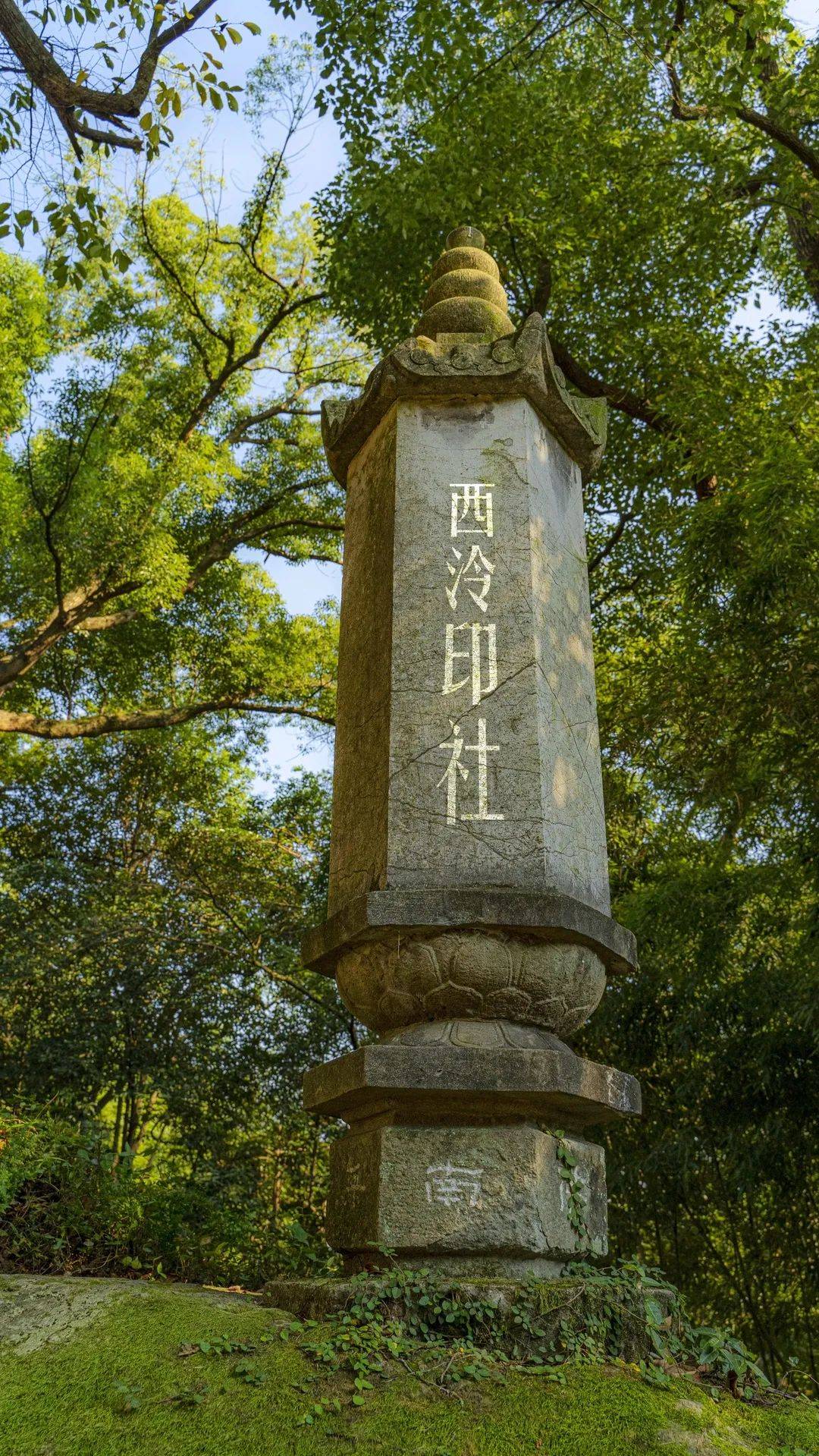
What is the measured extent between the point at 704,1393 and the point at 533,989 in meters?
0.93

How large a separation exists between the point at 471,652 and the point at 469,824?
50cm

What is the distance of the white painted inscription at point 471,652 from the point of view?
306 centimetres

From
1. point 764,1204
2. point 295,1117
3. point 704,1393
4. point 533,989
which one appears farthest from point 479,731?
point 295,1117

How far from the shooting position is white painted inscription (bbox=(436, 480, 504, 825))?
3057 mm

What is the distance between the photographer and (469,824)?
302 centimetres

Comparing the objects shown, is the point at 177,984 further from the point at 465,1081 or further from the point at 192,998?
the point at 465,1081

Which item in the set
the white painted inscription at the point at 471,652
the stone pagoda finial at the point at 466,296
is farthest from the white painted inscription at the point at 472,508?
the stone pagoda finial at the point at 466,296

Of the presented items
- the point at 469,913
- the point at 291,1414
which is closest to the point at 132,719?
the point at 469,913

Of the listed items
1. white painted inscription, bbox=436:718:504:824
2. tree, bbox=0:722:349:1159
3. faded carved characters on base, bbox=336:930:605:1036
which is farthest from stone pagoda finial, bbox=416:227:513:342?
tree, bbox=0:722:349:1159

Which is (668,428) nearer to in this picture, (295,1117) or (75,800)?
(295,1117)

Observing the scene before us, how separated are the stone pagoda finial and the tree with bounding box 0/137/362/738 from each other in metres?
5.78

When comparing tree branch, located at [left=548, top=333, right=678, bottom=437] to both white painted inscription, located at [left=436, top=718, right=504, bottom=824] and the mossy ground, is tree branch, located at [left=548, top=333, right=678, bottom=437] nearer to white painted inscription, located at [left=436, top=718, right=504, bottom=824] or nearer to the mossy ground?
white painted inscription, located at [left=436, top=718, right=504, bottom=824]

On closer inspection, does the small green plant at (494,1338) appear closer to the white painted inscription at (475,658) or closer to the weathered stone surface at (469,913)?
the weathered stone surface at (469,913)

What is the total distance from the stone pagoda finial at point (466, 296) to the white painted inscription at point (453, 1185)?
8.01 feet
